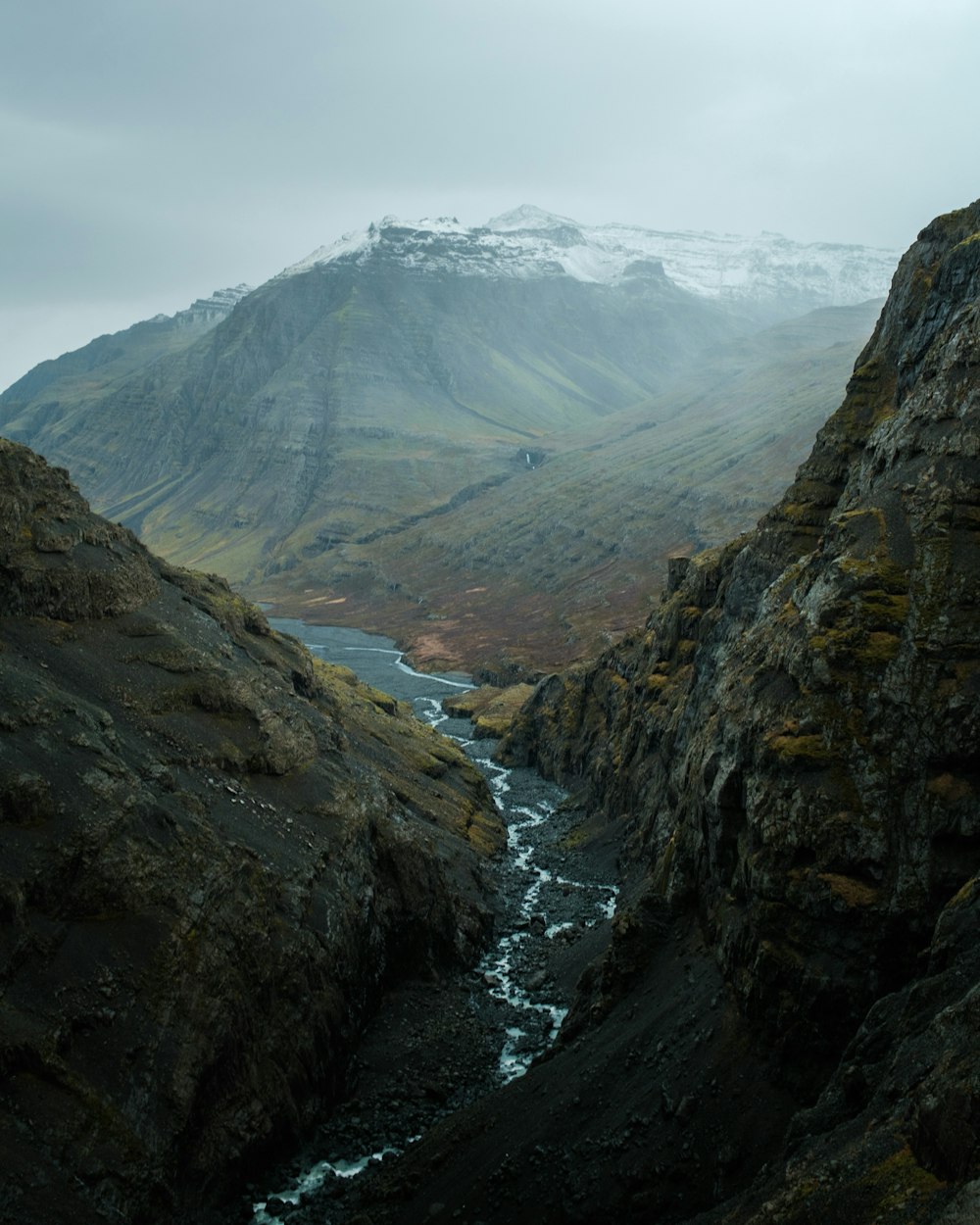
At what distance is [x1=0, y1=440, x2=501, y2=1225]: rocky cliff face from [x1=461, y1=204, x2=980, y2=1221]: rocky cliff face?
57.0 feet

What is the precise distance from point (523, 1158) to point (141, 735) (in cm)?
3241

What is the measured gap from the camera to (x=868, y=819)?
40.3 metres

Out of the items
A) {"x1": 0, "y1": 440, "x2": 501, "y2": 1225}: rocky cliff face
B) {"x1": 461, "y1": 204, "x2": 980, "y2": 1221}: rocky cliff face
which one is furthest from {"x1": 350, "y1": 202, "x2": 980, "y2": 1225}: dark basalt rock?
{"x1": 0, "y1": 440, "x2": 501, "y2": 1225}: rocky cliff face

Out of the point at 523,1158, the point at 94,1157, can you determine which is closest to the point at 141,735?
the point at 94,1157

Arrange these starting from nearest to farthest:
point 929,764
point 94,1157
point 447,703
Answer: point 94,1157 < point 929,764 < point 447,703

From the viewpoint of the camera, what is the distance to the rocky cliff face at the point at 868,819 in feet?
87.2

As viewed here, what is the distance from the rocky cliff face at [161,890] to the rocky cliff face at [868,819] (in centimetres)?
1738

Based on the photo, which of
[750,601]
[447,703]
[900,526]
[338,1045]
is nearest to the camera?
[900,526]

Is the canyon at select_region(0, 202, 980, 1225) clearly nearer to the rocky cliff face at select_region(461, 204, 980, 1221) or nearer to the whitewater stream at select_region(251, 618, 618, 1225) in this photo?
the rocky cliff face at select_region(461, 204, 980, 1221)

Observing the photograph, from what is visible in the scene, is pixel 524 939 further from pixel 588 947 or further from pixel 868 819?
pixel 868 819

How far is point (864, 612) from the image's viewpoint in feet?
147

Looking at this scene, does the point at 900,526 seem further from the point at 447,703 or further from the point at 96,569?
the point at 447,703

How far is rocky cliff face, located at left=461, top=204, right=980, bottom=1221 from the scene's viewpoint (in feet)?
87.2

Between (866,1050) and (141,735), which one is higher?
(141,735)
